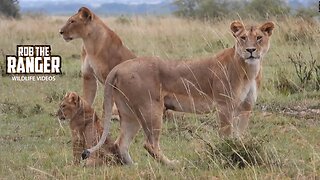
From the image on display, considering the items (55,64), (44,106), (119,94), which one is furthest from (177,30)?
(119,94)

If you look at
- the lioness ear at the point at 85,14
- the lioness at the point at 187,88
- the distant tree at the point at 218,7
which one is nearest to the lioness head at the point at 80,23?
the lioness ear at the point at 85,14

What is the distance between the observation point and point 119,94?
6.11 metres

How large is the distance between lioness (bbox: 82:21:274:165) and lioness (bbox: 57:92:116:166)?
0.56ft

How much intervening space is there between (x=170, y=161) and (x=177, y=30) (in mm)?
12709

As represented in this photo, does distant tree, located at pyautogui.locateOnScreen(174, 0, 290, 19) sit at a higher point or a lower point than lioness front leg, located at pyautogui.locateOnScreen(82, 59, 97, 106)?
lower

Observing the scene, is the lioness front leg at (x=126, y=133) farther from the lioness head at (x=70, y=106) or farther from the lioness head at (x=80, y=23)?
the lioness head at (x=80, y=23)

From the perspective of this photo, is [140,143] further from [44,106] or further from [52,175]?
[44,106]

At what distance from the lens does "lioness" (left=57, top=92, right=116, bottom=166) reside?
20.0 feet

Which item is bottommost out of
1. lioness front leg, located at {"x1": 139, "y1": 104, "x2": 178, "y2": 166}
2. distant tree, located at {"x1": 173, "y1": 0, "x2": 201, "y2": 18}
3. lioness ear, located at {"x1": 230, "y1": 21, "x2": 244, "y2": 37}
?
distant tree, located at {"x1": 173, "y1": 0, "x2": 201, "y2": 18}

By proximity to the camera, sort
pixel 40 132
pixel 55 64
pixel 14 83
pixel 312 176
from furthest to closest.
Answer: pixel 55 64, pixel 14 83, pixel 40 132, pixel 312 176

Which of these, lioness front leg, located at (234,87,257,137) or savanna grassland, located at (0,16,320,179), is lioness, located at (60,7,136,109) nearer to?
savanna grassland, located at (0,16,320,179)

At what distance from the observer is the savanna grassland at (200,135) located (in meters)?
5.59

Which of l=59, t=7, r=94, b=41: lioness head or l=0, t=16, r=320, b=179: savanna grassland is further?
l=59, t=7, r=94, b=41: lioness head

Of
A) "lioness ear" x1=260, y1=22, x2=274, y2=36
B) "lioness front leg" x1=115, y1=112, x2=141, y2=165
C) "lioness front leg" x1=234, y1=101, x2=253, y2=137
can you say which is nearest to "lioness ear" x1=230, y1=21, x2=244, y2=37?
"lioness ear" x1=260, y1=22, x2=274, y2=36
